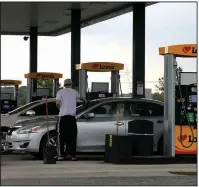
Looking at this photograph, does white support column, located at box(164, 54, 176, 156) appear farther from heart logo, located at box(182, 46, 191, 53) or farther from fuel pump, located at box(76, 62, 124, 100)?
fuel pump, located at box(76, 62, 124, 100)

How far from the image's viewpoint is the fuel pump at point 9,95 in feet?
83.4

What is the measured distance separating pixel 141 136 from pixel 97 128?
1.22 m

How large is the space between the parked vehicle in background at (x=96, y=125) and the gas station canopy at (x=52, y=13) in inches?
388

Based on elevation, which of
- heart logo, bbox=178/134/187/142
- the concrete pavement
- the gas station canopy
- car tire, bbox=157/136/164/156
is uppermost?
the gas station canopy

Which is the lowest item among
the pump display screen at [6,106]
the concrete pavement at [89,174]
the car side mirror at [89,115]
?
the concrete pavement at [89,174]

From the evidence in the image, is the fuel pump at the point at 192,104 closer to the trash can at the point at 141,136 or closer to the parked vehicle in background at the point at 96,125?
the trash can at the point at 141,136

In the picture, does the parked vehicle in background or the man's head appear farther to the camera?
the parked vehicle in background

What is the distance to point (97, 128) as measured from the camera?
1395 cm

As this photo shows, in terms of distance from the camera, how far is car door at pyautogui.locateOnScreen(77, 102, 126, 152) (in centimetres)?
1388

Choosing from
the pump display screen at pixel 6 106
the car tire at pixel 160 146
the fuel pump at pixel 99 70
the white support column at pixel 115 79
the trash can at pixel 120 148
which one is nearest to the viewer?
the trash can at pixel 120 148

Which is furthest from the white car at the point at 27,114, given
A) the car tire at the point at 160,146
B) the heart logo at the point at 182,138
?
the heart logo at the point at 182,138

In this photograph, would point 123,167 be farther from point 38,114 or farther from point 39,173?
point 38,114

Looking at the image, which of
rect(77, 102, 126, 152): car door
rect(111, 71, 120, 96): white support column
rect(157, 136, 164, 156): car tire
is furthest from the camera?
rect(111, 71, 120, 96): white support column

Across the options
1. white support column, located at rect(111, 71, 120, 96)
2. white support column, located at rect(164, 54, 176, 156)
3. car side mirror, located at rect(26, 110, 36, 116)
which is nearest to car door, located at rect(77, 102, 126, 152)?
white support column, located at rect(164, 54, 176, 156)
